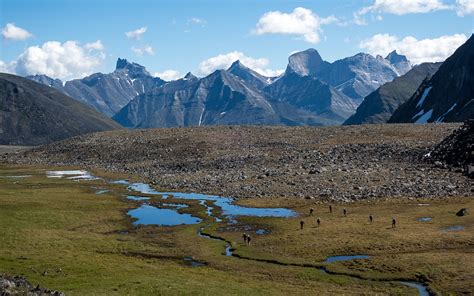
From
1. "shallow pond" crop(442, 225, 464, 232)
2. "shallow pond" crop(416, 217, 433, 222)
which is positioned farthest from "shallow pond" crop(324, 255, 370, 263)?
"shallow pond" crop(416, 217, 433, 222)

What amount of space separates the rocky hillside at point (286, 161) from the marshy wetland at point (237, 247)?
10.6 metres

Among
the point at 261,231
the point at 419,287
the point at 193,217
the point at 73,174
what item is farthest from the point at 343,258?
the point at 73,174

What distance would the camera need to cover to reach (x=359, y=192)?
97.9m

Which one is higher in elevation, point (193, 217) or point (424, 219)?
point (424, 219)

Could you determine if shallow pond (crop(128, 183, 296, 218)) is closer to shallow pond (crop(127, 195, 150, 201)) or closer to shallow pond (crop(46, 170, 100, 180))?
→ shallow pond (crop(127, 195, 150, 201))

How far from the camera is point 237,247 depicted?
211ft

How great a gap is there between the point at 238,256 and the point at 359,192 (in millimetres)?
45098

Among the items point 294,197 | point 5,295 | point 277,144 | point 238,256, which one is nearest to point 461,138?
point 294,197

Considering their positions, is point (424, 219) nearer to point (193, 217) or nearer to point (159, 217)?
point (193, 217)

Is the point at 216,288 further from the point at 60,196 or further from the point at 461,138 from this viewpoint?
the point at 461,138

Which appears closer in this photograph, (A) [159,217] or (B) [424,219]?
(B) [424,219]

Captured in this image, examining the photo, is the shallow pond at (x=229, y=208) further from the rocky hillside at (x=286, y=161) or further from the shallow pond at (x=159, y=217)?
the shallow pond at (x=159, y=217)

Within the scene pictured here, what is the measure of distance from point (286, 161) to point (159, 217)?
6390 cm

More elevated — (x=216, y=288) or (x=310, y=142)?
(x=310, y=142)
